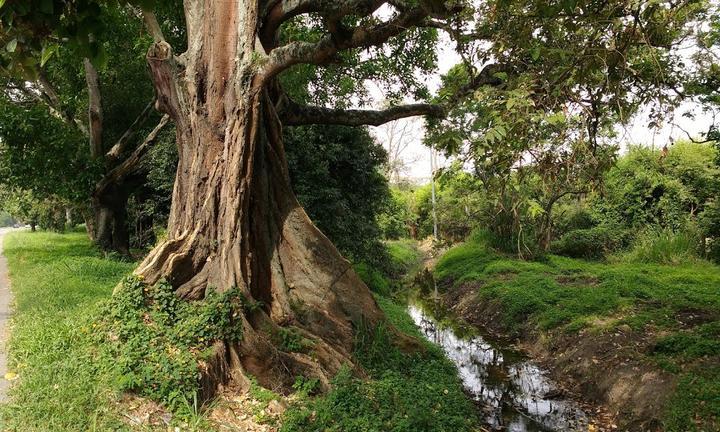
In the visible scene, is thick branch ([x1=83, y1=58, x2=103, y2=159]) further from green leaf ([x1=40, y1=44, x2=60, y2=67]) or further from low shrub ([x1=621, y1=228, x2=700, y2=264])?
low shrub ([x1=621, y1=228, x2=700, y2=264])

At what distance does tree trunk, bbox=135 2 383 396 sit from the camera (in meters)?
6.63

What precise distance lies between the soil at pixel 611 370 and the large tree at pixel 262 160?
3818mm

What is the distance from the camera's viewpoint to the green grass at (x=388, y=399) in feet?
18.3

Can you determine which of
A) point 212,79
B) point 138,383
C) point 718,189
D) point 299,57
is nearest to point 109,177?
point 212,79

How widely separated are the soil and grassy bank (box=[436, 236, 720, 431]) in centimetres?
11

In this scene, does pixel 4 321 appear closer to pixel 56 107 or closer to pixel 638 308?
pixel 56 107

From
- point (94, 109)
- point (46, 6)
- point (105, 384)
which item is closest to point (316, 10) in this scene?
point (46, 6)

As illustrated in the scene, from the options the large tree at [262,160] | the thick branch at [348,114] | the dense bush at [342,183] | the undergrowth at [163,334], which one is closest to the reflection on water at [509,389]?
the large tree at [262,160]

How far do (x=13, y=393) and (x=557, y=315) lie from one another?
10050 mm

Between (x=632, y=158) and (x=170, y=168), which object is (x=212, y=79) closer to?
(x=170, y=168)

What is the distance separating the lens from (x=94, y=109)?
46.6ft

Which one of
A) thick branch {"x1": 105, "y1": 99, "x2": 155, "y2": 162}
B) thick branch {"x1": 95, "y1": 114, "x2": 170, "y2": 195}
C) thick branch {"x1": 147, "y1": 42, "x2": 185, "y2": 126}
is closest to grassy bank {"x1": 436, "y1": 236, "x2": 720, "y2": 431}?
thick branch {"x1": 147, "y1": 42, "x2": 185, "y2": 126}

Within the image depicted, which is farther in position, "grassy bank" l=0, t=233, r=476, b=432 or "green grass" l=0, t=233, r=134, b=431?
"grassy bank" l=0, t=233, r=476, b=432

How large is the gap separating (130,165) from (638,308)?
43.8 ft
